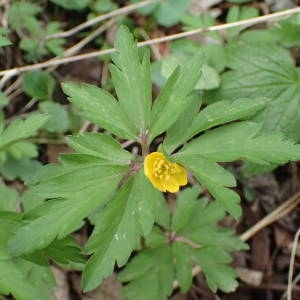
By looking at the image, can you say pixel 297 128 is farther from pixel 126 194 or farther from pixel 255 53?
pixel 126 194

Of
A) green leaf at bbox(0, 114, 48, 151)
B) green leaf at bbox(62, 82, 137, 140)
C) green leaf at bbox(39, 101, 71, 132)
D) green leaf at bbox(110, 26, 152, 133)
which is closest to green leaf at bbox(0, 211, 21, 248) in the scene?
green leaf at bbox(0, 114, 48, 151)

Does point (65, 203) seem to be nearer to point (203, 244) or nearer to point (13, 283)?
point (13, 283)

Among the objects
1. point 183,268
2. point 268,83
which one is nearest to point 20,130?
point 183,268

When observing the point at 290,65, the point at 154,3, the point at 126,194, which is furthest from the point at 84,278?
the point at 154,3

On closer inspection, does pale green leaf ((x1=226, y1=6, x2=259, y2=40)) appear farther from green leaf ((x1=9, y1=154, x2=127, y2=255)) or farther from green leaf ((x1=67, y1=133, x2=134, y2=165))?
green leaf ((x1=9, y1=154, x2=127, y2=255))

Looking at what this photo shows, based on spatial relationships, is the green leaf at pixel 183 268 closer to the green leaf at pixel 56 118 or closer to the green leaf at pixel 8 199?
the green leaf at pixel 8 199

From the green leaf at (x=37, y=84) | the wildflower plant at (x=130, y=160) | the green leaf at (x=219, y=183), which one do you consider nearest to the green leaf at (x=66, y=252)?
the wildflower plant at (x=130, y=160)
